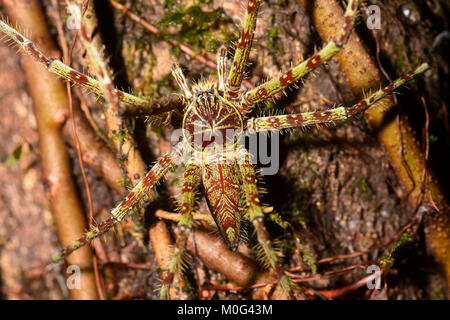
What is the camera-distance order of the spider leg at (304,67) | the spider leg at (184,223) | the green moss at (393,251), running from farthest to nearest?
the green moss at (393,251)
the spider leg at (184,223)
the spider leg at (304,67)

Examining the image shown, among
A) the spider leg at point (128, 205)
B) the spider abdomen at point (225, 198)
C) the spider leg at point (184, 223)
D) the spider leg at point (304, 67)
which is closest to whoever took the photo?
the spider leg at point (304, 67)

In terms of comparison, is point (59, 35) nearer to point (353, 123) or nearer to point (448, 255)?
point (353, 123)

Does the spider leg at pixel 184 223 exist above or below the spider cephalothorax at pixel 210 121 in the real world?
below

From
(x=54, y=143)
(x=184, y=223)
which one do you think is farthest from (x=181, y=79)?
(x=54, y=143)

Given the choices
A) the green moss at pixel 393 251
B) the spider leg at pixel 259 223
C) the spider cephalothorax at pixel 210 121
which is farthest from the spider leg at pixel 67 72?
the green moss at pixel 393 251

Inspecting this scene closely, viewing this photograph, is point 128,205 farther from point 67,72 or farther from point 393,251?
point 393,251

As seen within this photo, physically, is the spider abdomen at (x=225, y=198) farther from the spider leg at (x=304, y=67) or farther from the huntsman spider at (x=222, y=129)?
the spider leg at (x=304, y=67)
